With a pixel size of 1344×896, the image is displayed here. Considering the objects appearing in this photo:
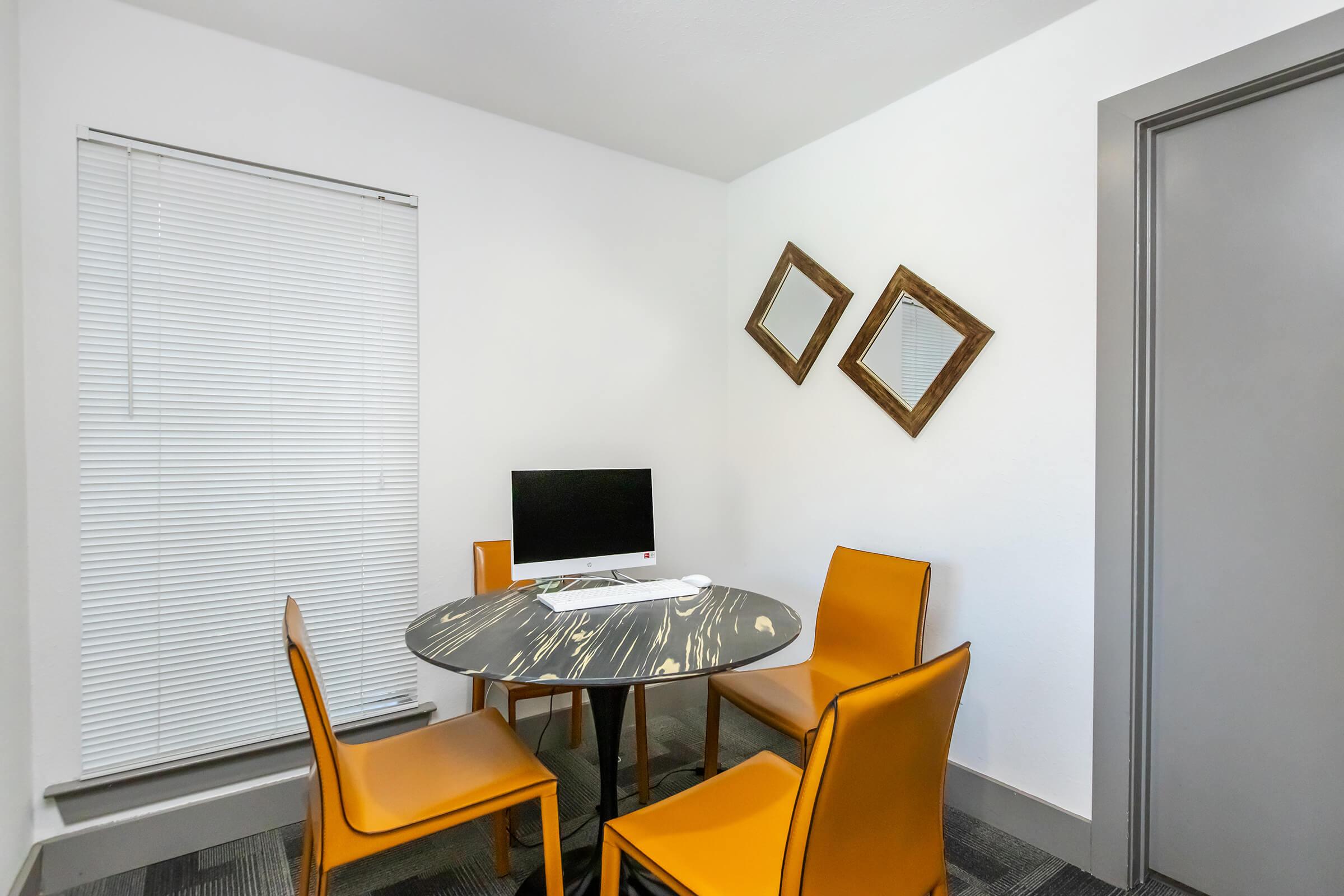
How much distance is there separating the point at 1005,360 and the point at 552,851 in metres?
2.04

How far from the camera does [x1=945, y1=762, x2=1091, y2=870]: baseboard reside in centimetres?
204

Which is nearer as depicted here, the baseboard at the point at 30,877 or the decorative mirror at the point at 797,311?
the baseboard at the point at 30,877

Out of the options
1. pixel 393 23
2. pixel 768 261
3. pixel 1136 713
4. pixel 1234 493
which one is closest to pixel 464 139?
pixel 393 23

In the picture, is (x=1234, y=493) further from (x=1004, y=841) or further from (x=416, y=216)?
(x=416, y=216)

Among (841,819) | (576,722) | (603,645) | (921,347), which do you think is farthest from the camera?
(576,722)

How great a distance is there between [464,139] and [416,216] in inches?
16.0

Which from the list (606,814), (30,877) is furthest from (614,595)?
(30,877)

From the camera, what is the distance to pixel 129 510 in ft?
6.95

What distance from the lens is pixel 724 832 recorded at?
4.53 feet

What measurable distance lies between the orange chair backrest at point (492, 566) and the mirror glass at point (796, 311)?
1.59 m

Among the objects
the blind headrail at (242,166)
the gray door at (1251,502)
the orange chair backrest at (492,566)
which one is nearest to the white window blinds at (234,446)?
the blind headrail at (242,166)

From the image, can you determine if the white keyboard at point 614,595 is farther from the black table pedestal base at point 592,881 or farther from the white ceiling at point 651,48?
the white ceiling at point 651,48

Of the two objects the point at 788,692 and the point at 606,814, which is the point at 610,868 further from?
the point at 788,692

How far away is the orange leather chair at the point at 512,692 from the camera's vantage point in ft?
7.93
